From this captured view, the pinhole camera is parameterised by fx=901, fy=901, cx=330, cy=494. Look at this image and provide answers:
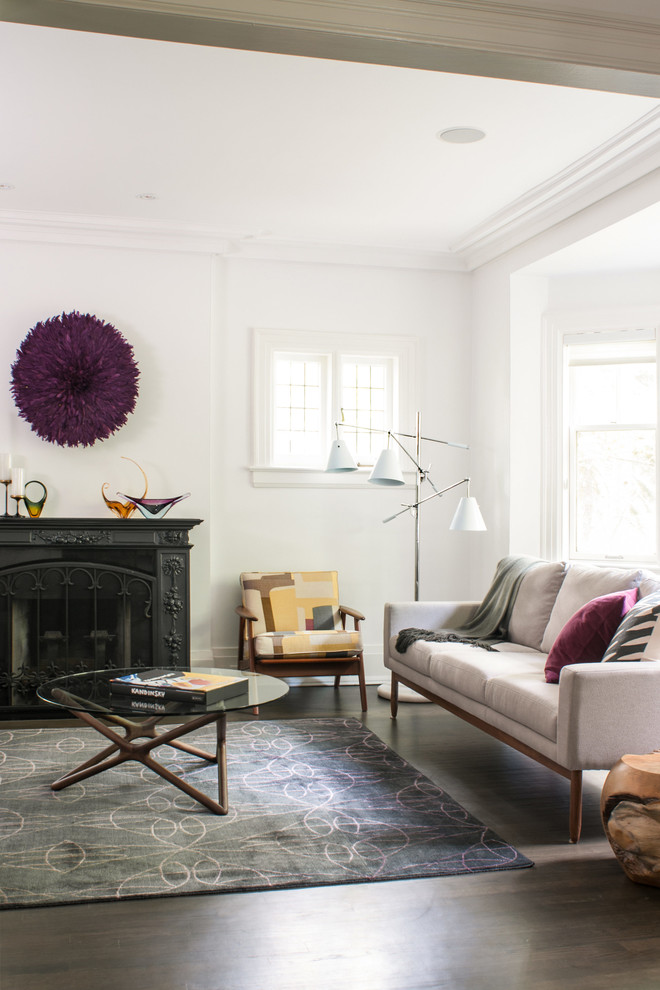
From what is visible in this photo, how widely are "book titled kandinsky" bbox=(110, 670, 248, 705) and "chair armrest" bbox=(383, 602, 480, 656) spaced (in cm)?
154

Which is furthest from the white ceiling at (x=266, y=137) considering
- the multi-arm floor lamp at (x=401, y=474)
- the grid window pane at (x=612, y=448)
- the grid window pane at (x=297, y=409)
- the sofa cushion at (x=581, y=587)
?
the sofa cushion at (x=581, y=587)

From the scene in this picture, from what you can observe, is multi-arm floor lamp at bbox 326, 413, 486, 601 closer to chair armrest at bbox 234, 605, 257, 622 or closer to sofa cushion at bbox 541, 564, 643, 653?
sofa cushion at bbox 541, 564, 643, 653

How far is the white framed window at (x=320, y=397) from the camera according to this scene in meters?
5.90

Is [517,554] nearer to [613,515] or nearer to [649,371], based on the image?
[613,515]

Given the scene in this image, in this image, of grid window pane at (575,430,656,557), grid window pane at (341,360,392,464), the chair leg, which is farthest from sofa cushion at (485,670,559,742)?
grid window pane at (341,360,392,464)

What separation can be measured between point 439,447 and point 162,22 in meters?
4.29

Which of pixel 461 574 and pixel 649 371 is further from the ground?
pixel 649 371

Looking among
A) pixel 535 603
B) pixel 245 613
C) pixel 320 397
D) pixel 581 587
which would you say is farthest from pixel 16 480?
pixel 581 587

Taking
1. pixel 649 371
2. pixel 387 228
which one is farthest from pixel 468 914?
pixel 387 228

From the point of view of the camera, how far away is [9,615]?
5012 millimetres

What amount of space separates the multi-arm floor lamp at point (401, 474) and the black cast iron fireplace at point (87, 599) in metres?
1.01

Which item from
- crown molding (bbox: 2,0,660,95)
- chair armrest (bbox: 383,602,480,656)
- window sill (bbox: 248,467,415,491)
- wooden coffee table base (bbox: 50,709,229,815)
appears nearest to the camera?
crown molding (bbox: 2,0,660,95)

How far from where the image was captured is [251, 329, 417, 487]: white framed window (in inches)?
232

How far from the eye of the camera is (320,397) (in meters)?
6.10
